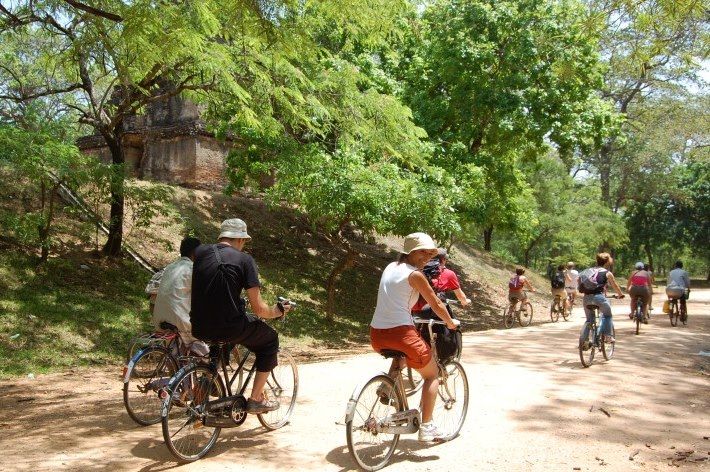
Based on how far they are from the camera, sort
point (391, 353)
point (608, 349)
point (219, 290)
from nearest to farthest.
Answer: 1. point (219, 290)
2. point (391, 353)
3. point (608, 349)

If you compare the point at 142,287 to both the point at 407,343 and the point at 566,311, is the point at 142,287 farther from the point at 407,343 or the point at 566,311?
the point at 566,311

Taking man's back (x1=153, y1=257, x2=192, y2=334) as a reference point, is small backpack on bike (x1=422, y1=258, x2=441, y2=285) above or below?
above

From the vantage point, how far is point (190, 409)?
5.33 meters

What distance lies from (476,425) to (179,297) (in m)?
3.06

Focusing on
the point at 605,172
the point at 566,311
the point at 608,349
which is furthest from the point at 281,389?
the point at 605,172

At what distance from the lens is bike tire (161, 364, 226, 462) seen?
5199mm

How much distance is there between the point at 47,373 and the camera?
33.5 feet

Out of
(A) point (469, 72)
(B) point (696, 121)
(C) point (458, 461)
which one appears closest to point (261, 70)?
(C) point (458, 461)

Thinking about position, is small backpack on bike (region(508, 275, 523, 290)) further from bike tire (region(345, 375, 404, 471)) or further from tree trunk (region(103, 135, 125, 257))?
bike tire (region(345, 375, 404, 471))

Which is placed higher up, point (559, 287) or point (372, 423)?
point (559, 287)

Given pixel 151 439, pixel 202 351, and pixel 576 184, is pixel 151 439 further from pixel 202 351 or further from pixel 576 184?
pixel 576 184

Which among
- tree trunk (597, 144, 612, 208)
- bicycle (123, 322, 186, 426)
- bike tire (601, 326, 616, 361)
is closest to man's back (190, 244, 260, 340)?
bicycle (123, 322, 186, 426)

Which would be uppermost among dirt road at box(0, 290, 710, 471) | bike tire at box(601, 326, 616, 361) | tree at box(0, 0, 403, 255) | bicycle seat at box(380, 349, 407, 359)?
tree at box(0, 0, 403, 255)

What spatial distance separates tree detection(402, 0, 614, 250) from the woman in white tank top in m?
12.4
